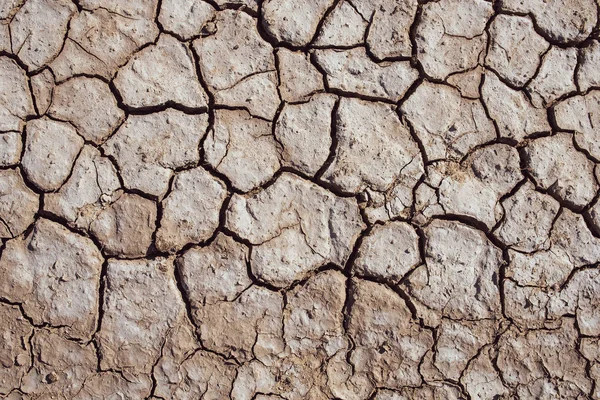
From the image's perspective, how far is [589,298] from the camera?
2885mm

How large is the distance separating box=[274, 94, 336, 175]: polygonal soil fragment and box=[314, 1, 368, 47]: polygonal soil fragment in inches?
11.2

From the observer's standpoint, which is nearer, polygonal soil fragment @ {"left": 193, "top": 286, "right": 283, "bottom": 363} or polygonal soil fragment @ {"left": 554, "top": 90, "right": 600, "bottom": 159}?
polygonal soil fragment @ {"left": 193, "top": 286, "right": 283, "bottom": 363}

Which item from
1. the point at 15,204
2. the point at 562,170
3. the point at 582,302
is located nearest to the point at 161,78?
the point at 15,204

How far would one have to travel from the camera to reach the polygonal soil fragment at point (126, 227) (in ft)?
9.14

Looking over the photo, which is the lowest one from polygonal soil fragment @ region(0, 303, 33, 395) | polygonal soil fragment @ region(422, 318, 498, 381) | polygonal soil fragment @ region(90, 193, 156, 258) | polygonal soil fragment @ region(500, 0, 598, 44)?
polygonal soil fragment @ region(0, 303, 33, 395)

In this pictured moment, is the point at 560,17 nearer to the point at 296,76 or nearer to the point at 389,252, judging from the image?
the point at 296,76

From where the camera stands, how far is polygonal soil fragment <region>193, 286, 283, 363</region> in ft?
9.00

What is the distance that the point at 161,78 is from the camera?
295 cm

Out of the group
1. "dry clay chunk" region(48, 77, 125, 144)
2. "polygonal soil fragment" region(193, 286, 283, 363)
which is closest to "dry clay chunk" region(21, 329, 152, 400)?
"polygonal soil fragment" region(193, 286, 283, 363)

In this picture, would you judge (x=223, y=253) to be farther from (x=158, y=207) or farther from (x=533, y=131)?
(x=533, y=131)

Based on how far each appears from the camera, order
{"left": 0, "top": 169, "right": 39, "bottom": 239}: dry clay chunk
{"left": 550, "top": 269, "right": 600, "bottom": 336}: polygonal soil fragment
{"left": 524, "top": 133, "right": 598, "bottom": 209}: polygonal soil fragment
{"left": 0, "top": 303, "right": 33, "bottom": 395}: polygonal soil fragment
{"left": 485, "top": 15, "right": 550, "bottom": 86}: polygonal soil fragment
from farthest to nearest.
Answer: {"left": 485, "top": 15, "right": 550, "bottom": 86}: polygonal soil fragment
{"left": 524, "top": 133, "right": 598, "bottom": 209}: polygonal soil fragment
{"left": 550, "top": 269, "right": 600, "bottom": 336}: polygonal soil fragment
{"left": 0, "top": 169, "right": 39, "bottom": 239}: dry clay chunk
{"left": 0, "top": 303, "right": 33, "bottom": 395}: polygonal soil fragment

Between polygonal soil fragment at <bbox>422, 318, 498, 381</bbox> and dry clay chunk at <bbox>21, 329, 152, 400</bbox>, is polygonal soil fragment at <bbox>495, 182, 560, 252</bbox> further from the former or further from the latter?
dry clay chunk at <bbox>21, 329, 152, 400</bbox>

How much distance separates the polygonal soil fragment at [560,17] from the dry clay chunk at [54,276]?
233 cm

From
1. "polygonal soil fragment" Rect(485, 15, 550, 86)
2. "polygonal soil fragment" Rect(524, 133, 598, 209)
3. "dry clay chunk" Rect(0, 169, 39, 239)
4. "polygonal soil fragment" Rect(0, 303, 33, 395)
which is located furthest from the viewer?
"polygonal soil fragment" Rect(485, 15, 550, 86)
